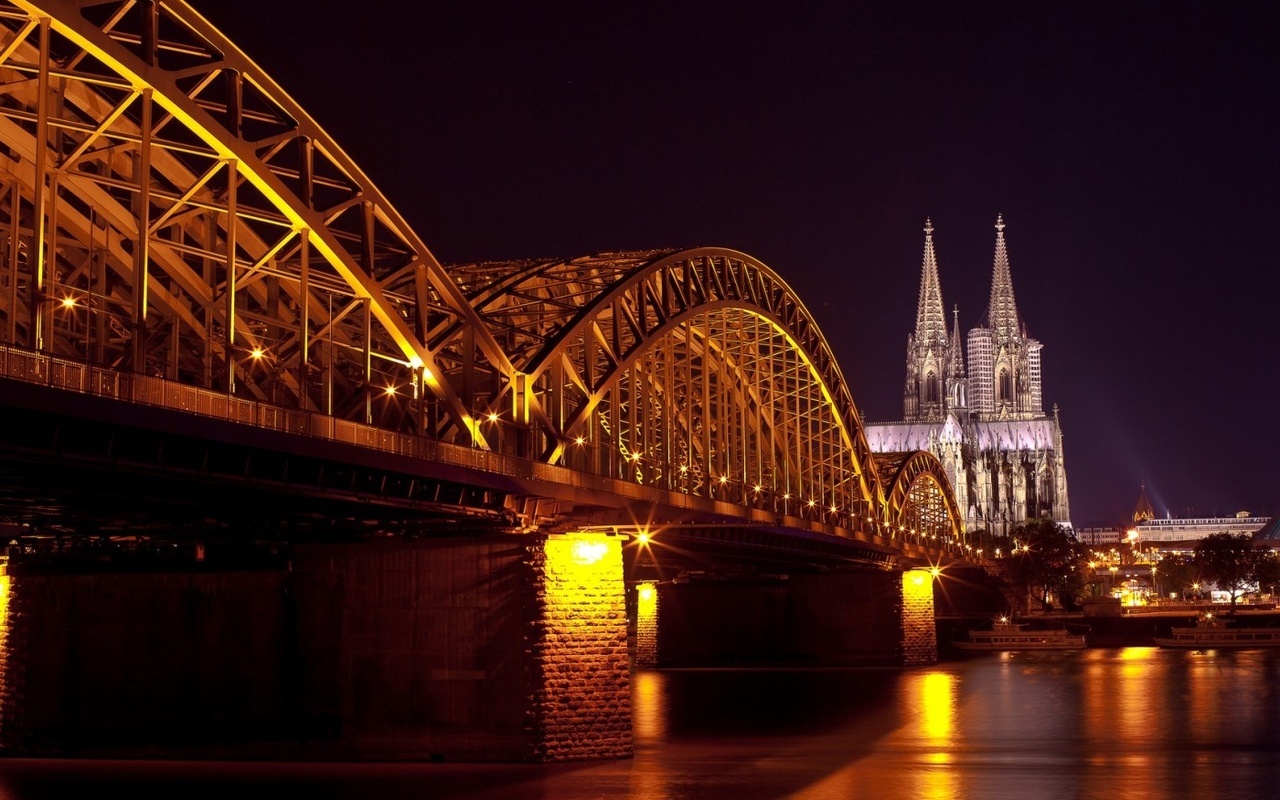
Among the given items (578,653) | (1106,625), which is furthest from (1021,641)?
(578,653)

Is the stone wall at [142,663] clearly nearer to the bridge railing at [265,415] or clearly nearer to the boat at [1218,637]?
the bridge railing at [265,415]

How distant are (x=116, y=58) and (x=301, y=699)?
19657 mm

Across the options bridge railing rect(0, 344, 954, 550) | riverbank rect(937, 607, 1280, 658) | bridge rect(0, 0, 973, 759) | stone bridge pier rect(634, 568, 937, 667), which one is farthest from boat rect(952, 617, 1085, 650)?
bridge railing rect(0, 344, 954, 550)

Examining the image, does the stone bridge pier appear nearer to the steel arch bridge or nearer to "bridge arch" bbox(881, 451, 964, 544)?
"bridge arch" bbox(881, 451, 964, 544)

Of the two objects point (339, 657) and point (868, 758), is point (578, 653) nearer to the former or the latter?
point (339, 657)

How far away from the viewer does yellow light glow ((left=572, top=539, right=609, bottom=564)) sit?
169 feet

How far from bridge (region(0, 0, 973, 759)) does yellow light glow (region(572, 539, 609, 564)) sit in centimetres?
9

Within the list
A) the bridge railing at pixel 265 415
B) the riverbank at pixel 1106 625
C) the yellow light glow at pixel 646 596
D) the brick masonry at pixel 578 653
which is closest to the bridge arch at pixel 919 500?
the riverbank at pixel 1106 625

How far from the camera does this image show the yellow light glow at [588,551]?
51594 millimetres

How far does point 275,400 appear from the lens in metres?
45.5

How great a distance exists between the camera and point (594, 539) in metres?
52.6

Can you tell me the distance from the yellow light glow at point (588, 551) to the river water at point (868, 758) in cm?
584

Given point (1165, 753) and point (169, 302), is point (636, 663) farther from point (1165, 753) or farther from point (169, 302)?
point (169, 302)

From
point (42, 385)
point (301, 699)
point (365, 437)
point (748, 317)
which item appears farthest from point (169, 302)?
point (748, 317)
